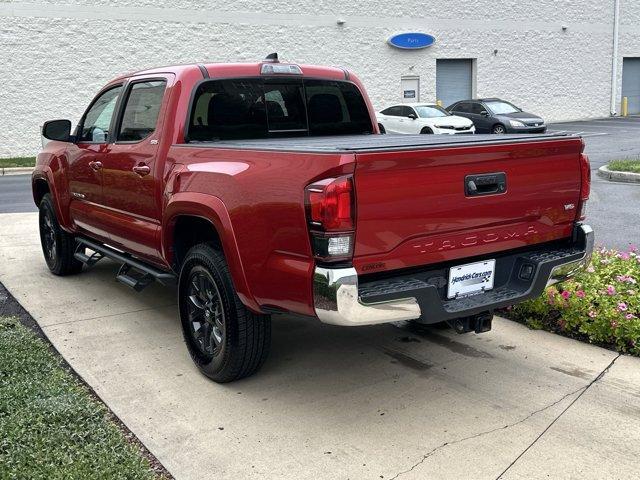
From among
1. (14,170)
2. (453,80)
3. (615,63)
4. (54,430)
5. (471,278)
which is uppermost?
(615,63)

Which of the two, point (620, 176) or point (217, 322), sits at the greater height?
point (217, 322)

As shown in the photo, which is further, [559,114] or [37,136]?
[559,114]

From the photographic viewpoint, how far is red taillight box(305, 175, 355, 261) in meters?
3.16

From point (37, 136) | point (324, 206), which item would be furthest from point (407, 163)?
point (37, 136)

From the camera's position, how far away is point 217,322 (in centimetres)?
419

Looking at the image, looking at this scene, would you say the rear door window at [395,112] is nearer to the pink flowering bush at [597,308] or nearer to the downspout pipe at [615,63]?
the downspout pipe at [615,63]

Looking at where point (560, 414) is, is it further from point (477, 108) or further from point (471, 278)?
point (477, 108)

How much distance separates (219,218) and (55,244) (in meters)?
3.74

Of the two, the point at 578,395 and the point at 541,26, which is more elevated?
the point at 541,26

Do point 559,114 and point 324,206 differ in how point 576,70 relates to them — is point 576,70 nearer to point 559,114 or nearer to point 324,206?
point 559,114

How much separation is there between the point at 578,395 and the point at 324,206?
2042 millimetres

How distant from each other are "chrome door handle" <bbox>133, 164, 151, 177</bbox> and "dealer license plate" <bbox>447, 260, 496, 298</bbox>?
223cm

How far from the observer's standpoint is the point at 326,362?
466cm

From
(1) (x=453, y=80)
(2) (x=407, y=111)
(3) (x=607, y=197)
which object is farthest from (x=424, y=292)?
(1) (x=453, y=80)
